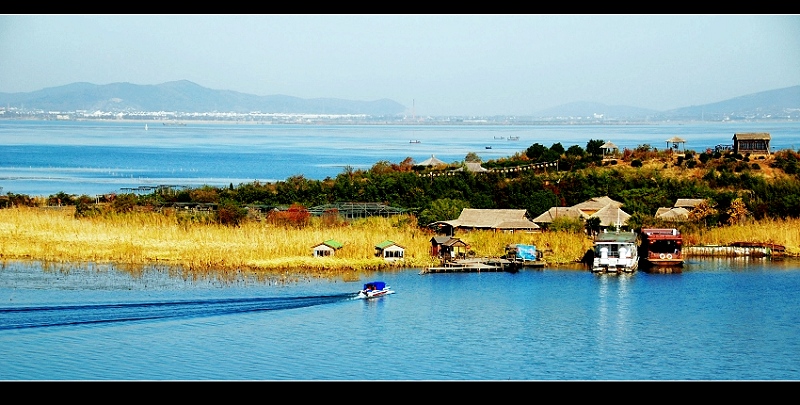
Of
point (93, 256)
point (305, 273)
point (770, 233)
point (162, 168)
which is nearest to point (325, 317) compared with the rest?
point (305, 273)

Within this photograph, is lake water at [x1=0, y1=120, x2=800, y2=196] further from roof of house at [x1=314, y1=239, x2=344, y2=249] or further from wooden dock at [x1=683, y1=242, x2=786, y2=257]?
wooden dock at [x1=683, y1=242, x2=786, y2=257]

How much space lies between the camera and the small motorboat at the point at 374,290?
11.2 meters

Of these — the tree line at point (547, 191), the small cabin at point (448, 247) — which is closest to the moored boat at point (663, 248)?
the tree line at point (547, 191)

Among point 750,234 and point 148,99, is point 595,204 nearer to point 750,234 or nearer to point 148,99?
point 750,234

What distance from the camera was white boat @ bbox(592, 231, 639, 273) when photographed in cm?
1352

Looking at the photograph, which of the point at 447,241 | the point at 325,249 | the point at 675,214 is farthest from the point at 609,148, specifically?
the point at 325,249

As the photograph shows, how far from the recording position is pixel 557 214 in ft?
52.5

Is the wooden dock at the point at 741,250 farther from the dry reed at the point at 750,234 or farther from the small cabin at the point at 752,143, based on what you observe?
the small cabin at the point at 752,143

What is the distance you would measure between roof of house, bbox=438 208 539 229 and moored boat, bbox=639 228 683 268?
185 centimetres

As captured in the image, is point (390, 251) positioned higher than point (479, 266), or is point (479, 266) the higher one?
point (390, 251)

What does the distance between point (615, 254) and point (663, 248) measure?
0.95 meters

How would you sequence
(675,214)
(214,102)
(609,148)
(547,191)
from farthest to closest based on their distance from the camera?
1. (214,102)
2. (609,148)
3. (547,191)
4. (675,214)

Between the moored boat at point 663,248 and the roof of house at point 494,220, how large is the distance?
1.85m

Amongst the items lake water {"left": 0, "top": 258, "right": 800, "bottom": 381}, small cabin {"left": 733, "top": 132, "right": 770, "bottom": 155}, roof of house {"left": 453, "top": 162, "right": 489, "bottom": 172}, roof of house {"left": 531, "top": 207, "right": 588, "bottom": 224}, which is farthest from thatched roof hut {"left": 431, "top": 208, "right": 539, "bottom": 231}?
small cabin {"left": 733, "top": 132, "right": 770, "bottom": 155}
